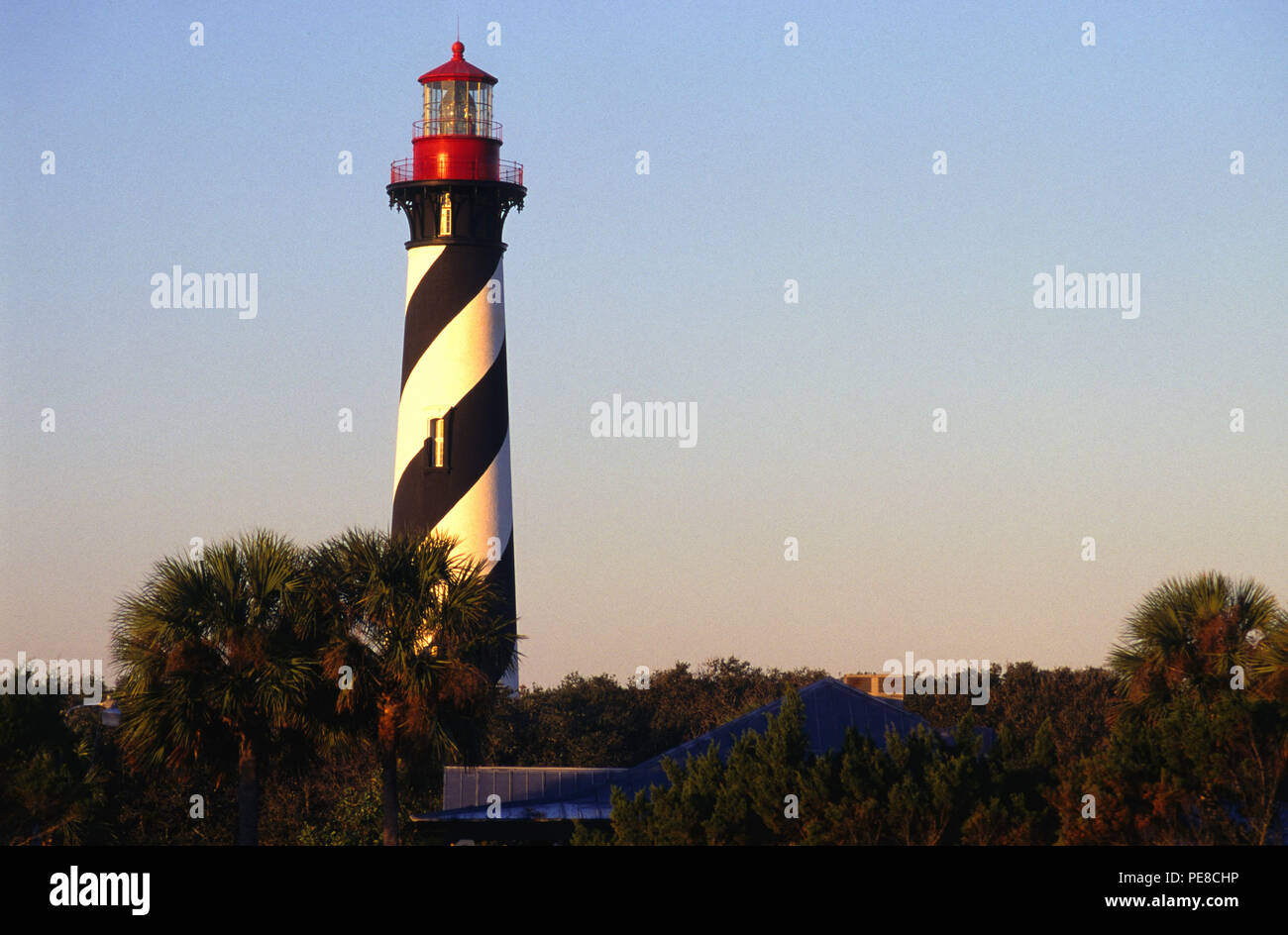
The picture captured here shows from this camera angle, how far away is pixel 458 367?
46.7m

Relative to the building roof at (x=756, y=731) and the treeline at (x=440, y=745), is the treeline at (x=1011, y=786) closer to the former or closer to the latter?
the treeline at (x=440, y=745)

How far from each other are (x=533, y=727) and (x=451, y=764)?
13789mm

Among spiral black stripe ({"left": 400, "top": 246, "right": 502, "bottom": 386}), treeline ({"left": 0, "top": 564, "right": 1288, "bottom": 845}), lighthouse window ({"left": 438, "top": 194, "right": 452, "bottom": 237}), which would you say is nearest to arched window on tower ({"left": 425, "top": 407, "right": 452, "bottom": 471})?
spiral black stripe ({"left": 400, "top": 246, "right": 502, "bottom": 386})

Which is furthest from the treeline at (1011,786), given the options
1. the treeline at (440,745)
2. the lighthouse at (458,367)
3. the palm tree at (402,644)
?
the lighthouse at (458,367)

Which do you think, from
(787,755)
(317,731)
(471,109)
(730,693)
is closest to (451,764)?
(317,731)

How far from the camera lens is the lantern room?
159 feet

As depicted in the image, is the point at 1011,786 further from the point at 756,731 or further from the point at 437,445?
the point at 437,445

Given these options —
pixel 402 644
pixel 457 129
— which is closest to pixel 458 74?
pixel 457 129

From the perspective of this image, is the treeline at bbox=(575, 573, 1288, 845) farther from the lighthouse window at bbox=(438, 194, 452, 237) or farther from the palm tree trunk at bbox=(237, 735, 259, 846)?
the lighthouse window at bbox=(438, 194, 452, 237)

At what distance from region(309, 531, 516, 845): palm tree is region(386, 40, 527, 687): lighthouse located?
9224 mm

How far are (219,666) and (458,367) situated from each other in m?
13.7

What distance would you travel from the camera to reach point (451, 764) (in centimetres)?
3872
